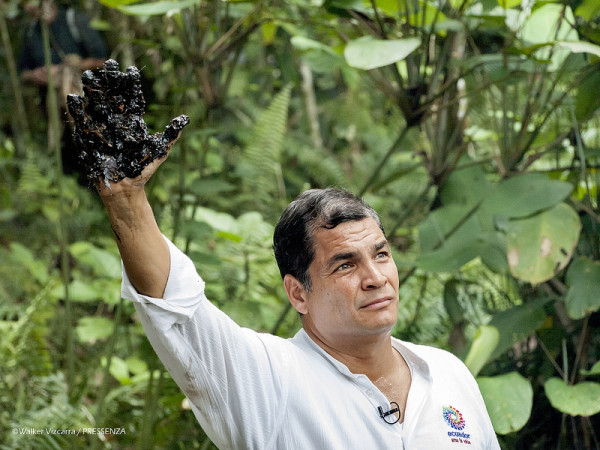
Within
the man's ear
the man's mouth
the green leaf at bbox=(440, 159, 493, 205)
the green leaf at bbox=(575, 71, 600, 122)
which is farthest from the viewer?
the green leaf at bbox=(440, 159, 493, 205)

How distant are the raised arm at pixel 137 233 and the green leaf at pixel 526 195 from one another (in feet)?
4.12

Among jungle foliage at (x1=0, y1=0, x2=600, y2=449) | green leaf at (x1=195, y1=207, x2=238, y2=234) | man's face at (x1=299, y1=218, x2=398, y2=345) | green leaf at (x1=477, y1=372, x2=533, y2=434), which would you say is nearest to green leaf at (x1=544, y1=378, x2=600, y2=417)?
jungle foliage at (x1=0, y1=0, x2=600, y2=449)

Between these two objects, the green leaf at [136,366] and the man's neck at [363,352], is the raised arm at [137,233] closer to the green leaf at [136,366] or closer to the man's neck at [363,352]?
the man's neck at [363,352]

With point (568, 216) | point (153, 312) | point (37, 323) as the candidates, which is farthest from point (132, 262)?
point (37, 323)

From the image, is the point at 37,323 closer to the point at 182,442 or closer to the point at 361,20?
the point at 182,442

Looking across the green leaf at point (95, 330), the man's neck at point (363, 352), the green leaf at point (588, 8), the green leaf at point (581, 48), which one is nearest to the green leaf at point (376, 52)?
the green leaf at point (581, 48)

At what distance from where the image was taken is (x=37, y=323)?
10.5 ft

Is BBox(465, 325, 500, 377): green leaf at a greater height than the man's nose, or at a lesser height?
lesser

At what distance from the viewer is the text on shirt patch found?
4.56 ft

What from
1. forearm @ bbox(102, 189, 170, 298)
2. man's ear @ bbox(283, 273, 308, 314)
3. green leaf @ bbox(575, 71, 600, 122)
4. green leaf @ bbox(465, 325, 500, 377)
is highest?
forearm @ bbox(102, 189, 170, 298)

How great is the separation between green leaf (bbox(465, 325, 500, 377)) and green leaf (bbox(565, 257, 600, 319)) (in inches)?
10.4

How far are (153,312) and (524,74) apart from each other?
164cm

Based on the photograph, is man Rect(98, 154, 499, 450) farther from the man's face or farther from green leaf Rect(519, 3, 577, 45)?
green leaf Rect(519, 3, 577, 45)

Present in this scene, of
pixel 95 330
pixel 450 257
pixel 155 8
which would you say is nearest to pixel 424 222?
pixel 450 257
